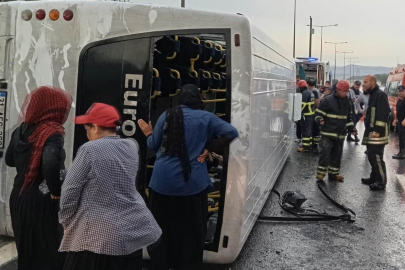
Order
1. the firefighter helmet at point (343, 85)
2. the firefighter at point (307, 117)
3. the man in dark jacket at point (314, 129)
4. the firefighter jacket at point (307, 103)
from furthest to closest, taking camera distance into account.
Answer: the man in dark jacket at point (314, 129) → the firefighter jacket at point (307, 103) → the firefighter at point (307, 117) → the firefighter helmet at point (343, 85)

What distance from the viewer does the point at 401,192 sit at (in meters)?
7.20

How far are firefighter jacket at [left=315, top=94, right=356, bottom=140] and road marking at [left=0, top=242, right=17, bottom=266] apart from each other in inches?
212

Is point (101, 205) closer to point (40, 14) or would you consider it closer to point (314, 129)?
point (40, 14)

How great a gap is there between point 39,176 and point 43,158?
172 mm

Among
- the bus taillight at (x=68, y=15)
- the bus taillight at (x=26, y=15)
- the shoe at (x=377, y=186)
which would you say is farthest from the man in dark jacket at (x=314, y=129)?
the bus taillight at (x=26, y=15)

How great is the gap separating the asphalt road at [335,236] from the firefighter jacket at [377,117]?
0.87m

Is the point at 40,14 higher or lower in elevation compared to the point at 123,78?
higher

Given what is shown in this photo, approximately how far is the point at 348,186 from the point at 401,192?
0.83m

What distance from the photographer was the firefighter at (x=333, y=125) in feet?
24.7

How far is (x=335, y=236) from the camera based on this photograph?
5.05m

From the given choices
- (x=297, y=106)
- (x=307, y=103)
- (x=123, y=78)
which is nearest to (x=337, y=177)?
(x=297, y=106)

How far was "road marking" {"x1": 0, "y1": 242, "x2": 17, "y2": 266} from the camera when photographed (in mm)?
3924

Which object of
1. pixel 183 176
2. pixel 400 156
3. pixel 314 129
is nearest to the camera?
pixel 183 176

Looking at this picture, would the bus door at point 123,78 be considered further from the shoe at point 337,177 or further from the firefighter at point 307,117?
the firefighter at point 307,117
